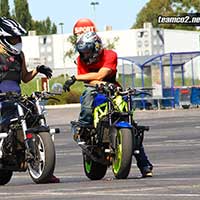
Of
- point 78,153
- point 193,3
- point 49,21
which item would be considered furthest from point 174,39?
point 78,153

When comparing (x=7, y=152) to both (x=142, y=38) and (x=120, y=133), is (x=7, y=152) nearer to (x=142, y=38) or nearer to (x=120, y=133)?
(x=120, y=133)

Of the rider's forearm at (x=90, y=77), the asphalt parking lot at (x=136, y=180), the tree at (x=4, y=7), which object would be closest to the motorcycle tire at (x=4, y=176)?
the asphalt parking lot at (x=136, y=180)

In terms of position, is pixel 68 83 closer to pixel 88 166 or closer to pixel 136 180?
pixel 88 166

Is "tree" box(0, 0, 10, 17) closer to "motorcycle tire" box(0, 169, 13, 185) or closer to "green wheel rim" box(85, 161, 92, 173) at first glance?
"green wheel rim" box(85, 161, 92, 173)

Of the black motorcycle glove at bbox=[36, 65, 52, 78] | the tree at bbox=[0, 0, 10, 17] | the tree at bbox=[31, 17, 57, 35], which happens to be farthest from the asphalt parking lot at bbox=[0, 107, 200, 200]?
the tree at bbox=[31, 17, 57, 35]

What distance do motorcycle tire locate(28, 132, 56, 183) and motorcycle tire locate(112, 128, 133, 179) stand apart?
0.81 meters

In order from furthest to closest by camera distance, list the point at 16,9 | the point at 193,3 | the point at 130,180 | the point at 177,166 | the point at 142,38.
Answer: the point at 16,9 < the point at 142,38 < the point at 193,3 < the point at 177,166 < the point at 130,180

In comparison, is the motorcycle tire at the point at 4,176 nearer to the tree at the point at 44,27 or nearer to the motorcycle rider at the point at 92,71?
the motorcycle rider at the point at 92,71

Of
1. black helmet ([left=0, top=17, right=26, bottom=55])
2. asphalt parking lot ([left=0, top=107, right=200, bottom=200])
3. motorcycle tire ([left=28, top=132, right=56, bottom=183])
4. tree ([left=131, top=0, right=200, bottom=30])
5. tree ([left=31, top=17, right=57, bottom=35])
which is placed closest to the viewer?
asphalt parking lot ([left=0, top=107, right=200, bottom=200])

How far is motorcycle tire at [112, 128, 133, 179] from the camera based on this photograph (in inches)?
443

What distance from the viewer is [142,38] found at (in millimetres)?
108062

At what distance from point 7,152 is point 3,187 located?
45 centimetres

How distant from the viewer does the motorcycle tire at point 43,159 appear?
1091 centimetres

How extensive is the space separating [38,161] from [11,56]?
1348mm
